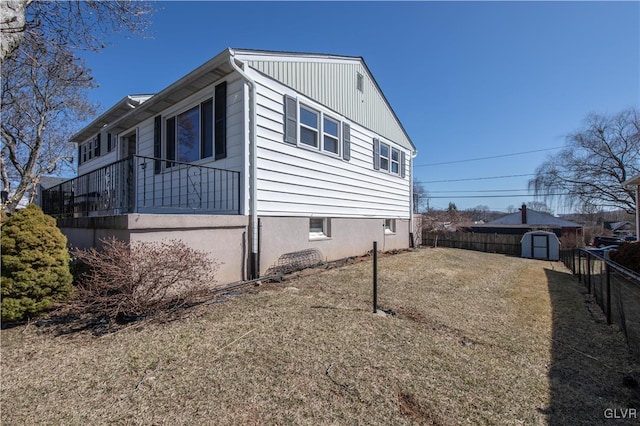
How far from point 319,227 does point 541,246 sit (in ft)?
41.9

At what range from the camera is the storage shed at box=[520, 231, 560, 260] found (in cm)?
1467

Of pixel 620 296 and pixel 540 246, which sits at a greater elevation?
pixel 620 296

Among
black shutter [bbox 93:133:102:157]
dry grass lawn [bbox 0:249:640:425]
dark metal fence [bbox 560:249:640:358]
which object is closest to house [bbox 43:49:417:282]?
dry grass lawn [bbox 0:249:640:425]

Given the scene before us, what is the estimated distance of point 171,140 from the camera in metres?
7.94

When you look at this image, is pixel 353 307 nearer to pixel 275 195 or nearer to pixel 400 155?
pixel 275 195

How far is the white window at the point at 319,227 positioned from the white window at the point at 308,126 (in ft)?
6.37

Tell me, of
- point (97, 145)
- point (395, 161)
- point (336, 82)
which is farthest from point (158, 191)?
point (395, 161)

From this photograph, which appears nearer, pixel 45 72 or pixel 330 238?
pixel 330 238

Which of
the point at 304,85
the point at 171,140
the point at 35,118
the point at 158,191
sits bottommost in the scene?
the point at 158,191

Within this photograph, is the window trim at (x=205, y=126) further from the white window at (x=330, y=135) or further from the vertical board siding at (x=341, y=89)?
the white window at (x=330, y=135)

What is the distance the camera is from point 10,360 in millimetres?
3025

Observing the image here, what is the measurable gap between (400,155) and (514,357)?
988 cm

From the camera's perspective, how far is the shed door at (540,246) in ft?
48.8

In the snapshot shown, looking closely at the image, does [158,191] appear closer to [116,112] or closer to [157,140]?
[157,140]
